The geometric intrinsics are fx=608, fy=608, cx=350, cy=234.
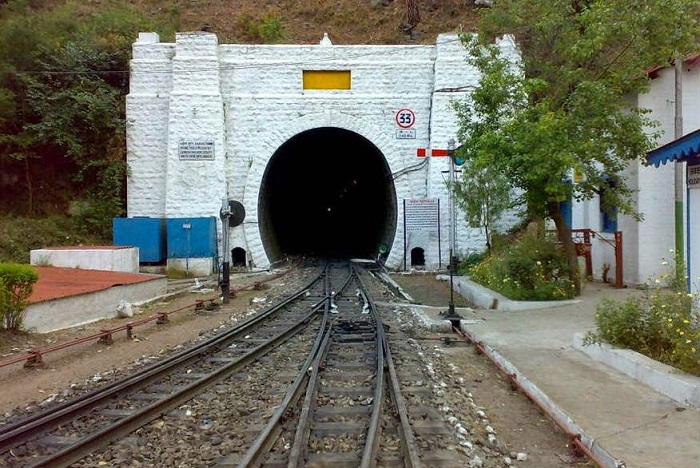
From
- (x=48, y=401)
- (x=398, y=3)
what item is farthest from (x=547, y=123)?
(x=398, y=3)

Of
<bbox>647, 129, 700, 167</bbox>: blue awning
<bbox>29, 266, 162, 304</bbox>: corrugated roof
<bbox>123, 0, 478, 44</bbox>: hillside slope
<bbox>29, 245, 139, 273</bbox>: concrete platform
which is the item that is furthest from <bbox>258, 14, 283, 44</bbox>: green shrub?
<bbox>647, 129, 700, 167</bbox>: blue awning

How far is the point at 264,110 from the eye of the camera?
71.4 ft

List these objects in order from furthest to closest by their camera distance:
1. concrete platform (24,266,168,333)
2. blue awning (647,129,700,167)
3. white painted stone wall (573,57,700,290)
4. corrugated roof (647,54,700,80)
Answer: white painted stone wall (573,57,700,290) → corrugated roof (647,54,700,80) → concrete platform (24,266,168,333) → blue awning (647,129,700,167)

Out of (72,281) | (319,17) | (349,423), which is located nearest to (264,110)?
(72,281)

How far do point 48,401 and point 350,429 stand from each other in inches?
140

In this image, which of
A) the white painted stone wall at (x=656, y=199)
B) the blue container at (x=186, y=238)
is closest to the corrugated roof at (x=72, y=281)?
the blue container at (x=186, y=238)

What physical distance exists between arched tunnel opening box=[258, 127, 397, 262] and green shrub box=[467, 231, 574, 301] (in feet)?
32.5

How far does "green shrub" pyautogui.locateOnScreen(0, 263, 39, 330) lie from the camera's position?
9.23 m

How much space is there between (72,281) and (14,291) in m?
3.86

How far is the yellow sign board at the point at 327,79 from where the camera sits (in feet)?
71.7

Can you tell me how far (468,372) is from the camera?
798 centimetres

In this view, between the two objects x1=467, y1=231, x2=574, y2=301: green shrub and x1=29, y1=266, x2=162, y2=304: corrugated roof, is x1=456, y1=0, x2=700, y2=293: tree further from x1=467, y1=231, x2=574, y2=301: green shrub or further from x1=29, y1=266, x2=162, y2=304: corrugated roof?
x1=29, y1=266, x2=162, y2=304: corrugated roof

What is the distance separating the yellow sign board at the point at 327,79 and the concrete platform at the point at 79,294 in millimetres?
9858

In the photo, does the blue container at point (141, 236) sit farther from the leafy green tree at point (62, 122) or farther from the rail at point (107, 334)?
the rail at point (107, 334)
